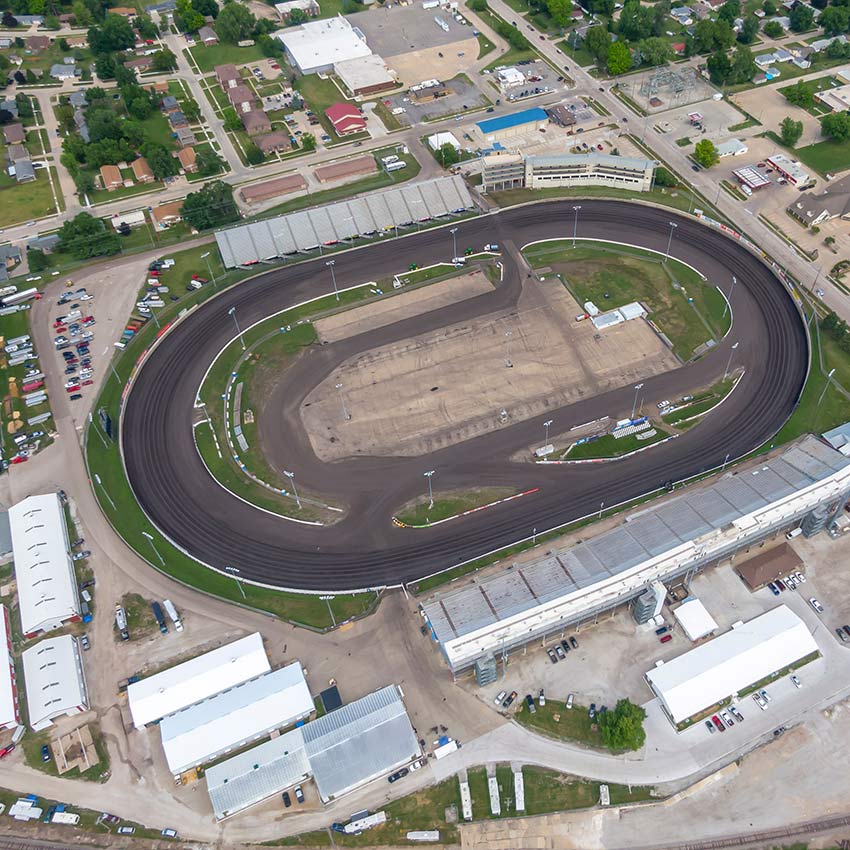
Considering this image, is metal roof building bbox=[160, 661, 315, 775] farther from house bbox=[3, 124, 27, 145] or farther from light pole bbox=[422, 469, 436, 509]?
house bbox=[3, 124, 27, 145]

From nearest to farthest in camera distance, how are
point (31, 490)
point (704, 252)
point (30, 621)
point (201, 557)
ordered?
1. point (30, 621)
2. point (201, 557)
3. point (31, 490)
4. point (704, 252)

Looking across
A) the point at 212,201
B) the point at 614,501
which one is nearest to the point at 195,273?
the point at 212,201

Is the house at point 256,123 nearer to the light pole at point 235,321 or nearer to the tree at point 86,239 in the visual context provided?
the tree at point 86,239

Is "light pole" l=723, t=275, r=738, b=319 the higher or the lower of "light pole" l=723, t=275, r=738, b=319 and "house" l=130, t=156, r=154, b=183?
the lower

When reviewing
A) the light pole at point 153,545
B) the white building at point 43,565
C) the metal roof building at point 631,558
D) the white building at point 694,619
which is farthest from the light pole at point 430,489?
the white building at point 43,565

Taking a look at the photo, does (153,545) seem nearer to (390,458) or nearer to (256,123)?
(390,458)

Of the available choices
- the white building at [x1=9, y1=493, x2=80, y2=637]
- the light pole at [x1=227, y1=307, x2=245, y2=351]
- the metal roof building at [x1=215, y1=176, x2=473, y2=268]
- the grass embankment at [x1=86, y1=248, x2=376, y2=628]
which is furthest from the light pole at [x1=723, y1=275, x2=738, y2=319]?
the white building at [x1=9, y1=493, x2=80, y2=637]

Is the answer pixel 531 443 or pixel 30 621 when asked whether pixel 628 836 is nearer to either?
pixel 531 443
